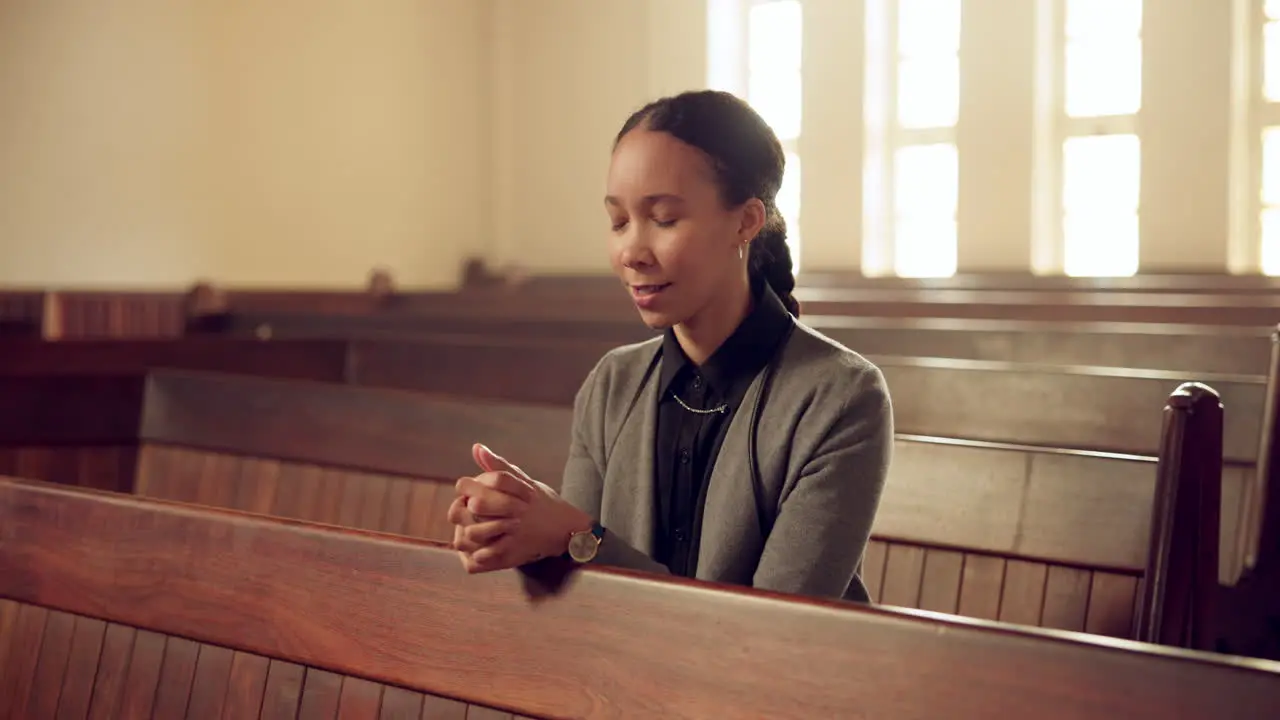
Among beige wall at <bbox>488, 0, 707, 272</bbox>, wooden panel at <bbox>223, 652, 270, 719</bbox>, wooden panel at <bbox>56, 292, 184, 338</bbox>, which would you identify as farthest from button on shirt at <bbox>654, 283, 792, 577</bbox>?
beige wall at <bbox>488, 0, 707, 272</bbox>

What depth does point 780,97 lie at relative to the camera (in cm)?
1055

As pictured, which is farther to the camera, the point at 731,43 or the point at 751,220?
the point at 731,43

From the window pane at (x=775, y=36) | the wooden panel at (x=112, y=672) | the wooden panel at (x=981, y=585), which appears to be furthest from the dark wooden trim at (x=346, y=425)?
the window pane at (x=775, y=36)

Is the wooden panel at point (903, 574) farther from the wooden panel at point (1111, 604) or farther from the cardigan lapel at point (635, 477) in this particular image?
the cardigan lapel at point (635, 477)

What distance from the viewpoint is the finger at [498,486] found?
53.0 inches

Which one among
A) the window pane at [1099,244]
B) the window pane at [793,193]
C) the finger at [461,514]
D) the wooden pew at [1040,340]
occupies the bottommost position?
the finger at [461,514]

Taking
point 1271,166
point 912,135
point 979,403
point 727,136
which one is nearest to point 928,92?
point 912,135

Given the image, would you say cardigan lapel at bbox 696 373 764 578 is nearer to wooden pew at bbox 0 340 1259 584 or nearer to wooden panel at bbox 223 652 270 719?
wooden panel at bbox 223 652 270 719

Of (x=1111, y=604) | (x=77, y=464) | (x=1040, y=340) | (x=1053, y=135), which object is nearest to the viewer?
(x=1111, y=604)

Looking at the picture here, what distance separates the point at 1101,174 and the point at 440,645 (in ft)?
28.6

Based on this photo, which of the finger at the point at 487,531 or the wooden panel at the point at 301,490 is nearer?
the finger at the point at 487,531

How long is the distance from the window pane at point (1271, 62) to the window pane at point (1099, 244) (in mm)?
1144

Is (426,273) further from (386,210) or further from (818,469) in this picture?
(818,469)

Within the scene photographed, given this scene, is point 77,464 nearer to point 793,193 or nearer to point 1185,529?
point 1185,529
